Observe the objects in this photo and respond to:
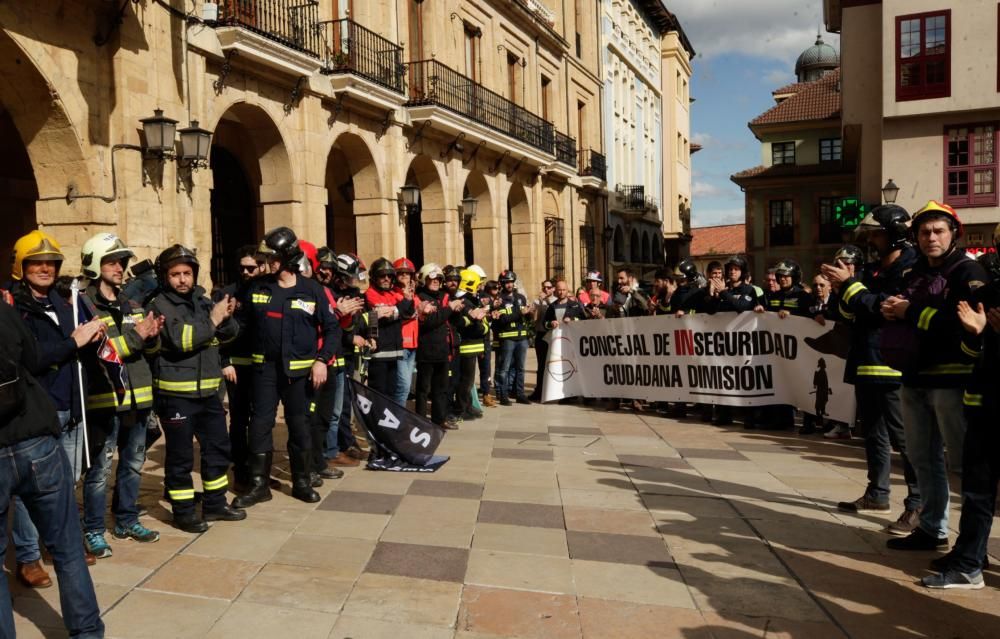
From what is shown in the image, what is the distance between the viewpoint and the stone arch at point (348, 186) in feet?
55.8

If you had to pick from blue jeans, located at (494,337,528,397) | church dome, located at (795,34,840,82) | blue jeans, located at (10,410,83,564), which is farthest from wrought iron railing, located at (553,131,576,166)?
church dome, located at (795,34,840,82)

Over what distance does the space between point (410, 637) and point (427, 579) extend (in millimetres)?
708

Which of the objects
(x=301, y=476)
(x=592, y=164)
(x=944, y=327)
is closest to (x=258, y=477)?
(x=301, y=476)

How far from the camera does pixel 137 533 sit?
5.07 m

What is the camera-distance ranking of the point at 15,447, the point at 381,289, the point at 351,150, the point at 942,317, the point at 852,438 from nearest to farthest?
1. the point at 15,447
2. the point at 942,317
3. the point at 381,289
4. the point at 852,438
5. the point at 351,150

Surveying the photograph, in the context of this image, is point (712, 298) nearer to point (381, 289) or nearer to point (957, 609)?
point (381, 289)

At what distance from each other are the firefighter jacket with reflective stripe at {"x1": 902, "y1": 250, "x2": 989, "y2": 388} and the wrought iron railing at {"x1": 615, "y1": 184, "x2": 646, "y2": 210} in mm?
31818

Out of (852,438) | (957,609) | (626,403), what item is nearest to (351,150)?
(626,403)

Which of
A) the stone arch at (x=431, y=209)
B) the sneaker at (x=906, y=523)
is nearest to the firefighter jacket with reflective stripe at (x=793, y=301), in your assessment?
the sneaker at (x=906, y=523)

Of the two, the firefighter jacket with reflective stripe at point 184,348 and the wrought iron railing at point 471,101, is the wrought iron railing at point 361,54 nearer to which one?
the wrought iron railing at point 471,101

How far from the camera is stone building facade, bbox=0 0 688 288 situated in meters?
10.2

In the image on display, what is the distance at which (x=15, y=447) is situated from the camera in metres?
3.27

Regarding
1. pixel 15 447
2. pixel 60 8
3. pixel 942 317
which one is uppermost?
pixel 60 8

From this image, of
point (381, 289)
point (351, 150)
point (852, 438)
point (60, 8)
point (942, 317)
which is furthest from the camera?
point (351, 150)
